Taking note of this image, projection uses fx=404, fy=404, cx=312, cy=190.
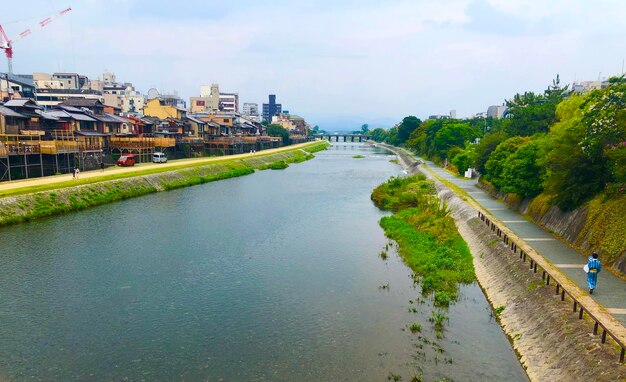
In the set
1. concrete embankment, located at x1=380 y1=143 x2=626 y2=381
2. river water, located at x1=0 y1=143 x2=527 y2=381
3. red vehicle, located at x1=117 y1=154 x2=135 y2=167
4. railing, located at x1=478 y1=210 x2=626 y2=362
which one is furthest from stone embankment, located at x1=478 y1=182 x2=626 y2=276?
red vehicle, located at x1=117 y1=154 x2=135 y2=167

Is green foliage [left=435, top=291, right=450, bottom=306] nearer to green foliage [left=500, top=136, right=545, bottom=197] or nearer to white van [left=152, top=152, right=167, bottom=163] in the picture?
green foliage [left=500, top=136, right=545, bottom=197]

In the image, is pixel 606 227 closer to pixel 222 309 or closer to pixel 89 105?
pixel 222 309

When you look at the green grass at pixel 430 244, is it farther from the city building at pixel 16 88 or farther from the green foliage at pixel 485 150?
the city building at pixel 16 88

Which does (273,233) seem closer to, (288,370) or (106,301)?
(106,301)

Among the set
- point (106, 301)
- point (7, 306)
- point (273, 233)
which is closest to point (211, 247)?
point (273, 233)

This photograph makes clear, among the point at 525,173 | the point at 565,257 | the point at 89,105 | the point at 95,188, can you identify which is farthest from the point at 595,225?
the point at 89,105
